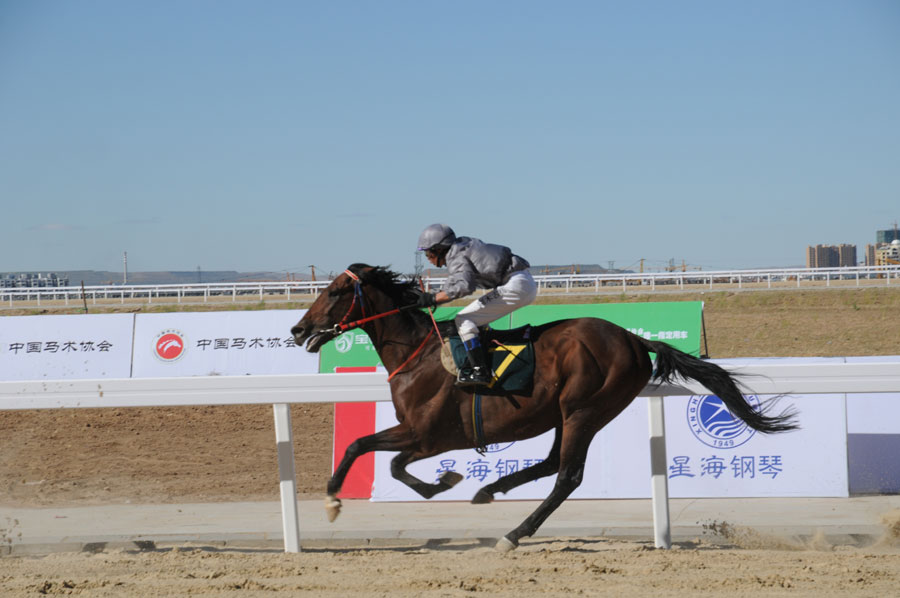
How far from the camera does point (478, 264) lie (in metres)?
5.40

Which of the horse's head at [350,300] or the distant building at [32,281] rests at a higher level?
the distant building at [32,281]

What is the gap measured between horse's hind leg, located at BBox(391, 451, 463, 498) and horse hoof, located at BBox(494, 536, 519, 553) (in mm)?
441

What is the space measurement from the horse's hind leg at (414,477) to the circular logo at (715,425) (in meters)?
2.14

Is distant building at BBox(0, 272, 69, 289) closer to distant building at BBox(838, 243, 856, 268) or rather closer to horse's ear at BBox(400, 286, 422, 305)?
horse's ear at BBox(400, 286, 422, 305)

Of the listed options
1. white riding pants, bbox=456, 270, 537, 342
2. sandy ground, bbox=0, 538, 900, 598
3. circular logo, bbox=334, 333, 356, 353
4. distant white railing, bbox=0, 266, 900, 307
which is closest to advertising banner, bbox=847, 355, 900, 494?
sandy ground, bbox=0, 538, 900, 598

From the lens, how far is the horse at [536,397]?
5.23 meters

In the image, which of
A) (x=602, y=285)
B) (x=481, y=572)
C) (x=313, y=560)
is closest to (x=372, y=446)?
(x=313, y=560)

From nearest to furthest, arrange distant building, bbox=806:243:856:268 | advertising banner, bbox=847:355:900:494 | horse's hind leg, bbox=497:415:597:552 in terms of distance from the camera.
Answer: horse's hind leg, bbox=497:415:597:552
advertising banner, bbox=847:355:900:494
distant building, bbox=806:243:856:268

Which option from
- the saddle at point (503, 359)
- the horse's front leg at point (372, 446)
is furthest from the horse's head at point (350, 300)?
the horse's front leg at point (372, 446)

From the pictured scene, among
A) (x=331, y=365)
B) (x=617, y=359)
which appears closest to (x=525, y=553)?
(x=617, y=359)

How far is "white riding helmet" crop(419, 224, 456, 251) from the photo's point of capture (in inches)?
212

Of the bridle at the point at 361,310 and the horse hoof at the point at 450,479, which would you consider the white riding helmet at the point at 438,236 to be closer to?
the bridle at the point at 361,310

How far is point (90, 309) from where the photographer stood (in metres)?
25.4

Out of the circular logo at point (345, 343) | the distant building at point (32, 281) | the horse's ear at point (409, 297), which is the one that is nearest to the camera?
the horse's ear at point (409, 297)
